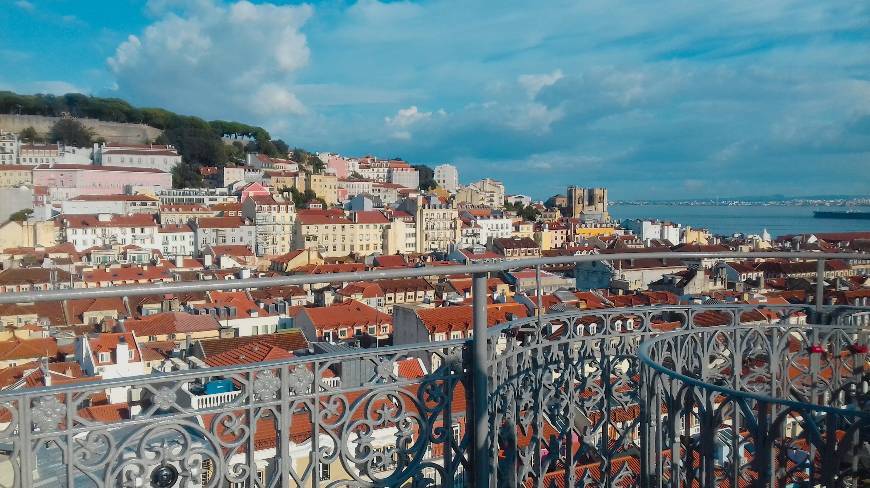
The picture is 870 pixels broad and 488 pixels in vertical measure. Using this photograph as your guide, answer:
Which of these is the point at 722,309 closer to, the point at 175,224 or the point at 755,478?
the point at 755,478

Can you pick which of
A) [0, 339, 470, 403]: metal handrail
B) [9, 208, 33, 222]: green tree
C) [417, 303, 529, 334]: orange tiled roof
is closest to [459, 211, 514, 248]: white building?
[9, 208, 33, 222]: green tree

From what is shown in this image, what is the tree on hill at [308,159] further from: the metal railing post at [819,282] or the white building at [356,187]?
the metal railing post at [819,282]

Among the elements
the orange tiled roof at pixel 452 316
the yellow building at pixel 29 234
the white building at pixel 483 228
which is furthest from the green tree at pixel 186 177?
the orange tiled roof at pixel 452 316

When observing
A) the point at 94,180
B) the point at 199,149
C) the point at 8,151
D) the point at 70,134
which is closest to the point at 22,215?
the point at 94,180

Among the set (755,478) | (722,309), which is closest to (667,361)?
(722,309)

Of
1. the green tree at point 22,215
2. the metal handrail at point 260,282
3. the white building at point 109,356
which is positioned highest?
the green tree at point 22,215

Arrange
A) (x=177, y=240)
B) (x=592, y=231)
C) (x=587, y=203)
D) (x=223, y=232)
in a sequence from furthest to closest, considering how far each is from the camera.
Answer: (x=587, y=203), (x=592, y=231), (x=223, y=232), (x=177, y=240)

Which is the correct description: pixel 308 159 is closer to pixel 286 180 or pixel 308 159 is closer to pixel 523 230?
A: pixel 286 180
